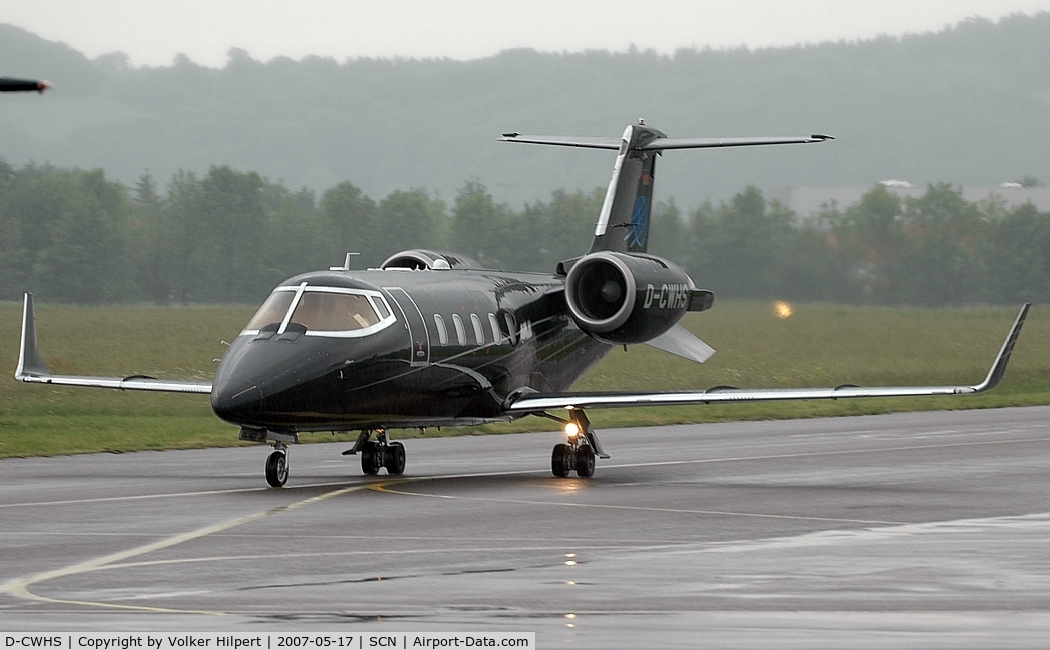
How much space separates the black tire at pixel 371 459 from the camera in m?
25.0

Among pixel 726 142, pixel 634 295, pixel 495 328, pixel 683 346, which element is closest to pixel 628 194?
pixel 726 142

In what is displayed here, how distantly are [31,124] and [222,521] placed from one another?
184233 millimetres

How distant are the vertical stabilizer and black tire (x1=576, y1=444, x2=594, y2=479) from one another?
7.09 m

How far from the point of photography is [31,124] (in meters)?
194

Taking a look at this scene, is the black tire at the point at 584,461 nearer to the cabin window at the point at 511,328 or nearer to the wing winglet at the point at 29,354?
the cabin window at the point at 511,328

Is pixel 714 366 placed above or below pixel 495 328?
below

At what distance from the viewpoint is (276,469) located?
72.8 ft

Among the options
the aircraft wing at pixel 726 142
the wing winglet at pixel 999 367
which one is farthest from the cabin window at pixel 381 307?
the wing winglet at pixel 999 367

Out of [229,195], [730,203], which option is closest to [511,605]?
[730,203]

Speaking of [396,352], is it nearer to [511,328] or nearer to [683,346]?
[511,328]

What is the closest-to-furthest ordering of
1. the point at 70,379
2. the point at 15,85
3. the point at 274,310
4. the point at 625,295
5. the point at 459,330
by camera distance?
the point at 15,85, the point at 274,310, the point at 459,330, the point at 625,295, the point at 70,379

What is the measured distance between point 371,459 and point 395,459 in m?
0.41

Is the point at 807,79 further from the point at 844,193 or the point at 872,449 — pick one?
the point at 872,449

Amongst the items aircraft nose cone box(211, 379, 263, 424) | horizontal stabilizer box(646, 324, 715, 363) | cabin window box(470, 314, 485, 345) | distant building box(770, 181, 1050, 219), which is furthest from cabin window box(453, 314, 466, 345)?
distant building box(770, 181, 1050, 219)
